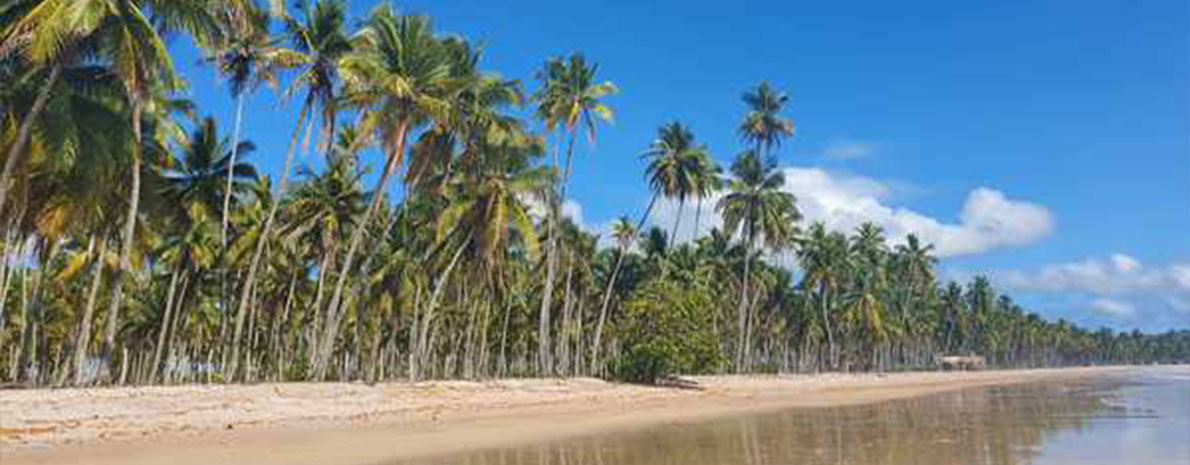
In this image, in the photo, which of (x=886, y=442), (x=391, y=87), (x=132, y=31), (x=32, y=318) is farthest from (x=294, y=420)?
(x=32, y=318)

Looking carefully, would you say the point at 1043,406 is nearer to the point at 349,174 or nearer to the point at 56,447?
the point at 349,174

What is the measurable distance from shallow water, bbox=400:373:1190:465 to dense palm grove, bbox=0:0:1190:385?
40.4ft

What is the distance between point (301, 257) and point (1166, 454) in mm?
35873

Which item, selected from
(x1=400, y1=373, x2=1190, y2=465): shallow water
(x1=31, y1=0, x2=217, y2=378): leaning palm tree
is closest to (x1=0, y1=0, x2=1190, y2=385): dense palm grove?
(x1=31, y1=0, x2=217, y2=378): leaning palm tree

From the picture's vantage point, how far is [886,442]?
20266mm

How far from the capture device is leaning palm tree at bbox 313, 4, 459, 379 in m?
30.6

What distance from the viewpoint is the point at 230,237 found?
38.8 m

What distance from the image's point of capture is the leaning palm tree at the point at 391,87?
30.6 m

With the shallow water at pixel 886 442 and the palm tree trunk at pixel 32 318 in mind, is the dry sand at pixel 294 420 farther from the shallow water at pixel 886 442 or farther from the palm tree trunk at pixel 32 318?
the palm tree trunk at pixel 32 318

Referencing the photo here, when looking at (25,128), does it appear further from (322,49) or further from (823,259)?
(823,259)

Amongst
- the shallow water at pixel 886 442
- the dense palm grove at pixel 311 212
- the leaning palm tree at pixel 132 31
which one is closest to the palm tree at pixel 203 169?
the dense palm grove at pixel 311 212

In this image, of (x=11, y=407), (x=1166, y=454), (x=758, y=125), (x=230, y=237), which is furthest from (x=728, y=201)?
(x=11, y=407)

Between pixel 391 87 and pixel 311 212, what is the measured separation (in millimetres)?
9303

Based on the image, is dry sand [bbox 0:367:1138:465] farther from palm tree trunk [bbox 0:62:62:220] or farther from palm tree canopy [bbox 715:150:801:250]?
palm tree canopy [bbox 715:150:801:250]
